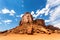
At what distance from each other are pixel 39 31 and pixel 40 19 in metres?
11.8

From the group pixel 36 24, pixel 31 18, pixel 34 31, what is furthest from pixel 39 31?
pixel 31 18

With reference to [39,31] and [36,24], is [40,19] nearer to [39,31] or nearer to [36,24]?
[36,24]

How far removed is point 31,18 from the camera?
55406mm

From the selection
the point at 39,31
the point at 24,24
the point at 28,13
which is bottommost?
the point at 39,31

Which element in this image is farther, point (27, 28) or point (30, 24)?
point (30, 24)

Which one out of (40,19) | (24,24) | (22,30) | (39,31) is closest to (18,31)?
(22,30)

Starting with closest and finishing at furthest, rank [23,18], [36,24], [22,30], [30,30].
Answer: [30,30], [22,30], [36,24], [23,18]

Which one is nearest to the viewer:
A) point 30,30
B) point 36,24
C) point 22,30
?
point 30,30

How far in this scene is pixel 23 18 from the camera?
57.1 m

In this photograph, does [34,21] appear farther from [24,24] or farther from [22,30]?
[22,30]

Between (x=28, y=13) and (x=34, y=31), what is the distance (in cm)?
1063

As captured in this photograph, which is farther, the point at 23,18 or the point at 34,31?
the point at 23,18

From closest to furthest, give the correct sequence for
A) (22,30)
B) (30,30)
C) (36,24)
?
(30,30) → (22,30) → (36,24)

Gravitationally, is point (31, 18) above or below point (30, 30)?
above
